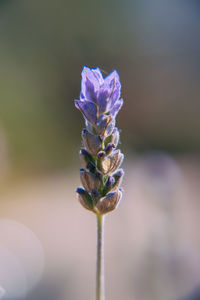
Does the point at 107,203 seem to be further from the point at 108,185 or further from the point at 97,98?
the point at 97,98

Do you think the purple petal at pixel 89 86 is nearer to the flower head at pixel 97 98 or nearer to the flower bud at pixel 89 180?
the flower head at pixel 97 98

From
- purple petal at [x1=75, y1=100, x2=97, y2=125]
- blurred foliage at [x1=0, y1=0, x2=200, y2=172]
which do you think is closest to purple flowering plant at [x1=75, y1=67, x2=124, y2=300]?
purple petal at [x1=75, y1=100, x2=97, y2=125]

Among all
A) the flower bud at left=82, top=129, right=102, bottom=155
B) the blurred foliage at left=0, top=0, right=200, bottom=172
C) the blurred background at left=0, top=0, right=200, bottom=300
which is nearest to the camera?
the flower bud at left=82, top=129, right=102, bottom=155

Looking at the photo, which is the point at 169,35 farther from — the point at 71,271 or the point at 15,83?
the point at 71,271

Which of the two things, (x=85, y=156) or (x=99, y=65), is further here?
(x=99, y=65)

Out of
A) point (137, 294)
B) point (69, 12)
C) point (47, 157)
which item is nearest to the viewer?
point (137, 294)

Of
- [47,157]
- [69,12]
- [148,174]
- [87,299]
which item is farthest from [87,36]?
[87,299]

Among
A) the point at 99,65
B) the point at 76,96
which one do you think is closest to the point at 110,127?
the point at 99,65

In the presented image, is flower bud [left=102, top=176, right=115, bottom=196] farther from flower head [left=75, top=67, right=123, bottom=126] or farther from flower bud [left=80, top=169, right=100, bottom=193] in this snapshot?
flower head [left=75, top=67, right=123, bottom=126]
